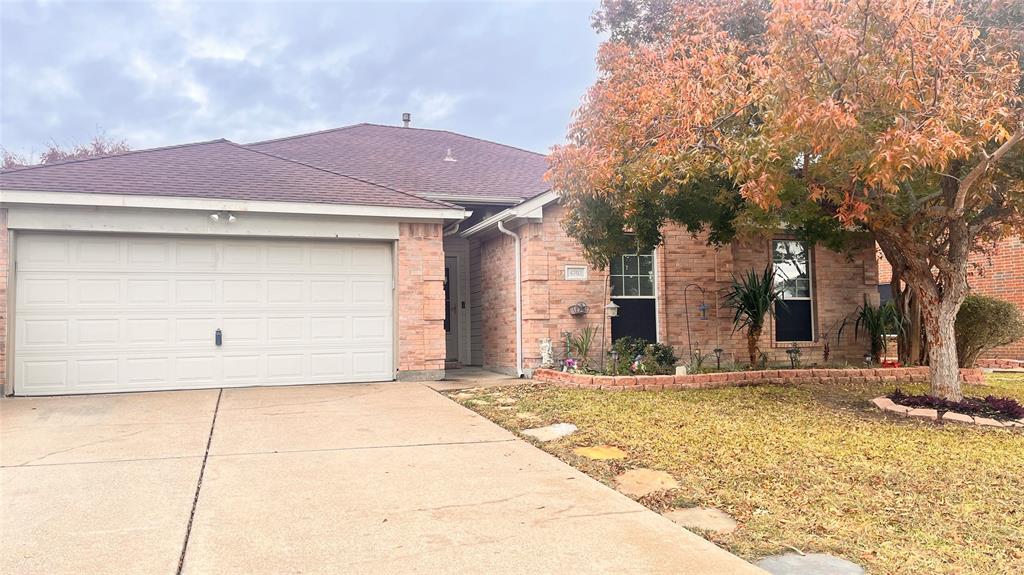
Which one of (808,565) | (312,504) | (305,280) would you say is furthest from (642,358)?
(808,565)

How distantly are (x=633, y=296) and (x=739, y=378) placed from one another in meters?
2.52

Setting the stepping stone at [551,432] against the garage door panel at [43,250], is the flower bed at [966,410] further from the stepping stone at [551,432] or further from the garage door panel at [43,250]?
the garage door panel at [43,250]

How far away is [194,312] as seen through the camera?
10.5 metres

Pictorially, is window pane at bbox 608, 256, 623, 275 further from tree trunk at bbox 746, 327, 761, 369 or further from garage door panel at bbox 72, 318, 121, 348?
garage door panel at bbox 72, 318, 121, 348

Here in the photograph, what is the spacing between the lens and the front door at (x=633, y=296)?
39.8 feet

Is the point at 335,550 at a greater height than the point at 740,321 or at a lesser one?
lesser

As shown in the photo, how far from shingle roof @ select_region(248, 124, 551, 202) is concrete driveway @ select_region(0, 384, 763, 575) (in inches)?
291

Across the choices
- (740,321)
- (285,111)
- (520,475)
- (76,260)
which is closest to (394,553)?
(520,475)

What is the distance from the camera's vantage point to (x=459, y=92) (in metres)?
38.5

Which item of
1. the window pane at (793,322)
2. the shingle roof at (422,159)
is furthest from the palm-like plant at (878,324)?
the shingle roof at (422,159)

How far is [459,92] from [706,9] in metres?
30.8

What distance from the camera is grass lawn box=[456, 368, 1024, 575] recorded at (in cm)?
373

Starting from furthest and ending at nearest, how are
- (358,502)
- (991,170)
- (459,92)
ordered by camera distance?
(459,92), (991,170), (358,502)

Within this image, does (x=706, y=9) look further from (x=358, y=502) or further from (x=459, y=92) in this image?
(x=459, y=92)
